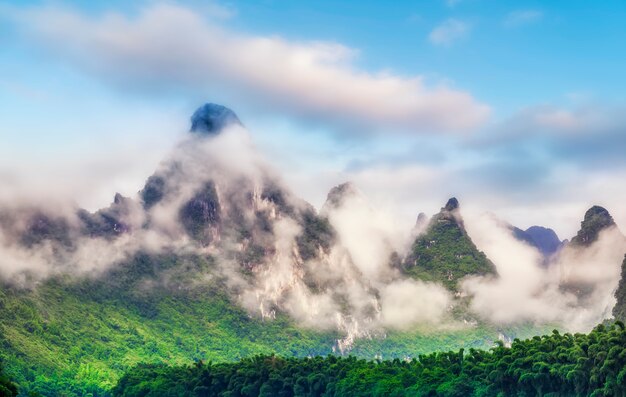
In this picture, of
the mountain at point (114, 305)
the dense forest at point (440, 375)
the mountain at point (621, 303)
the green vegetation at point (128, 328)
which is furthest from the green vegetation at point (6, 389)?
the mountain at point (621, 303)

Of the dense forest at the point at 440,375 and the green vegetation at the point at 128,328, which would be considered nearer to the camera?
the dense forest at the point at 440,375

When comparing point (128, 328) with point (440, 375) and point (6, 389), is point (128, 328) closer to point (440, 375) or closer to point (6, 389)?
point (440, 375)

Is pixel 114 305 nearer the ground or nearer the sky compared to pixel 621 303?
nearer the sky

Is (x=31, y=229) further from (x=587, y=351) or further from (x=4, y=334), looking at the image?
(x=587, y=351)

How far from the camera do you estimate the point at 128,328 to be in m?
162

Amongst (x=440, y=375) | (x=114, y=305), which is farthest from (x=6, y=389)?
(x=114, y=305)

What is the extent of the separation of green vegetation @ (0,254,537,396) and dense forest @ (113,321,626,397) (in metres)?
20.2

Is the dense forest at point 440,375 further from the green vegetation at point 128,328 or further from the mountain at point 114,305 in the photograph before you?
Result: the mountain at point 114,305

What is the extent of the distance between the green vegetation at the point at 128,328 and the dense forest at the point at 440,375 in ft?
66.4

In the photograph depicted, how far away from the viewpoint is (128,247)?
189 metres

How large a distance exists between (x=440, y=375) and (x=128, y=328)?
93915 mm

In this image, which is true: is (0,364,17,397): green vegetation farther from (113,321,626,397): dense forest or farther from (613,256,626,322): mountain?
(613,256,626,322): mountain

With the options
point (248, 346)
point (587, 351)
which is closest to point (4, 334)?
point (248, 346)

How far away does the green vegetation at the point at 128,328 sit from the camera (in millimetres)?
129375
